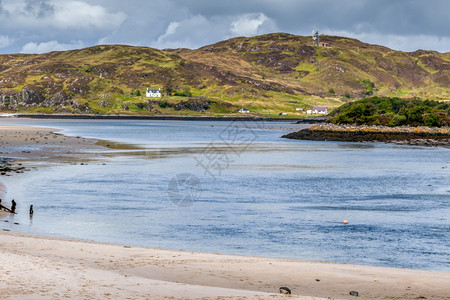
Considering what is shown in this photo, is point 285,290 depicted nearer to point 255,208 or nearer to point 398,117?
point 255,208

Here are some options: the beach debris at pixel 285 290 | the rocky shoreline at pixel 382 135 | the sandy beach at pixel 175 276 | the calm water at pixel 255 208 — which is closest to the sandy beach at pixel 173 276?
the sandy beach at pixel 175 276

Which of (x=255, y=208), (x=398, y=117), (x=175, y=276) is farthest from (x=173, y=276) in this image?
(x=398, y=117)

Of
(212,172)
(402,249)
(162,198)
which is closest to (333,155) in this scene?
(212,172)

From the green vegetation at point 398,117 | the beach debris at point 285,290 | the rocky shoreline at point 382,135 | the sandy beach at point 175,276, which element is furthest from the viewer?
the green vegetation at point 398,117

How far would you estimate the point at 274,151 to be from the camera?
104688 millimetres

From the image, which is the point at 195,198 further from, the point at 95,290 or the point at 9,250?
the point at 95,290

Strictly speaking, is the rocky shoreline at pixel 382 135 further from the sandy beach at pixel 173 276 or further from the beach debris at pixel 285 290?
the beach debris at pixel 285 290

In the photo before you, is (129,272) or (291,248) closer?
(129,272)

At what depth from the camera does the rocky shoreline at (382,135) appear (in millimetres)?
128125

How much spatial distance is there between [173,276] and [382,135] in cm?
12325

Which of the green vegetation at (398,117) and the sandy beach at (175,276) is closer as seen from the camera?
the sandy beach at (175,276)

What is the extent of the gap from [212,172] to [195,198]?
827 inches

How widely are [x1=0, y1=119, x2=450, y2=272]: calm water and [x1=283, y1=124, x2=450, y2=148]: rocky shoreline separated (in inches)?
2032

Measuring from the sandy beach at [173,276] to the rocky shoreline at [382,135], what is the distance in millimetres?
105470
